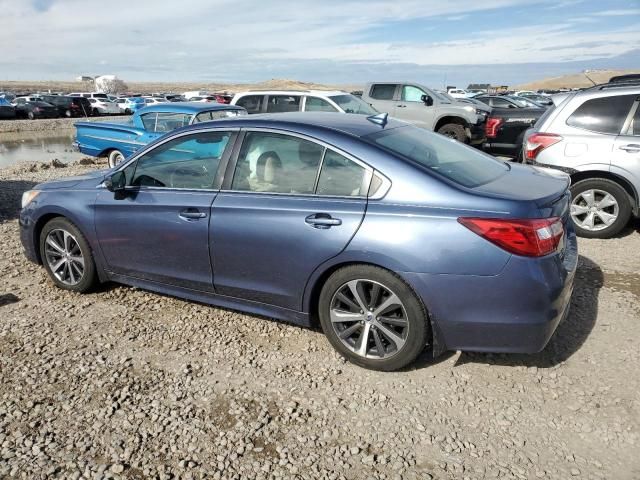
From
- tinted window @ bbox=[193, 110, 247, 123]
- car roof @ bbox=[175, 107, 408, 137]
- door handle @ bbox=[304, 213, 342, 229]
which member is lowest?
door handle @ bbox=[304, 213, 342, 229]

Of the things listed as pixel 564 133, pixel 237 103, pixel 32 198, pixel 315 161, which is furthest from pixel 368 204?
pixel 237 103

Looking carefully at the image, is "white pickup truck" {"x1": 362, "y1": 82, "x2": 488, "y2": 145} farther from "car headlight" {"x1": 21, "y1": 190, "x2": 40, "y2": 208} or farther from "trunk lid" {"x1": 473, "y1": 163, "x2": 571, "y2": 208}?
"car headlight" {"x1": 21, "y1": 190, "x2": 40, "y2": 208}

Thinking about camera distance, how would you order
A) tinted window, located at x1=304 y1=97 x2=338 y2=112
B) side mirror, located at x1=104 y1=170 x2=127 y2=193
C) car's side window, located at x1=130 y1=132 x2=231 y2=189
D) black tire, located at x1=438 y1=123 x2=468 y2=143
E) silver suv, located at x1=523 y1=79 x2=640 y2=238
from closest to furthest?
car's side window, located at x1=130 y1=132 x2=231 y2=189 → side mirror, located at x1=104 y1=170 x2=127 y2=193 → silver suv, located at x1=523 y1=79 x2=640 y2=238 → tinted window, located at x1=304 y1=97 x2=338 y2=112 → black tire, located at x1=438 y1=123 x2=468 y2=143

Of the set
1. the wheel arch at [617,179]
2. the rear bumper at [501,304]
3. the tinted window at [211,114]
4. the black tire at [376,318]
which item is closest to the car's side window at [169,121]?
the tinted window at [211,114]

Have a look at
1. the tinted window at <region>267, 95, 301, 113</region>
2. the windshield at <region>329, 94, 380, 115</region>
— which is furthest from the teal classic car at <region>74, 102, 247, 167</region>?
the windshield at <region>329, 94, 380, 115</region>

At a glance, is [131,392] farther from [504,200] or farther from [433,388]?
[504,200]

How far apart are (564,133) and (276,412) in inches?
194

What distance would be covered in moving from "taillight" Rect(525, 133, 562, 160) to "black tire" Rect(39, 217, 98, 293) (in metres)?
5.09

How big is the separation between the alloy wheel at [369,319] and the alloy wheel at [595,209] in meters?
3.92

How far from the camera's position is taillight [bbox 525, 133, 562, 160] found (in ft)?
19.8

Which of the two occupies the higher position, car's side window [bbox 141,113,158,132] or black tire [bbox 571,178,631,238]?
car's side window [bbox 141,113,158,132]

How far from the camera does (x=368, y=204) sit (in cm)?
307

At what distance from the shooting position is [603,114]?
5.82m

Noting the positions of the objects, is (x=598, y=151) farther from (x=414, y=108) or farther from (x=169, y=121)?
(x=414, y=108)
